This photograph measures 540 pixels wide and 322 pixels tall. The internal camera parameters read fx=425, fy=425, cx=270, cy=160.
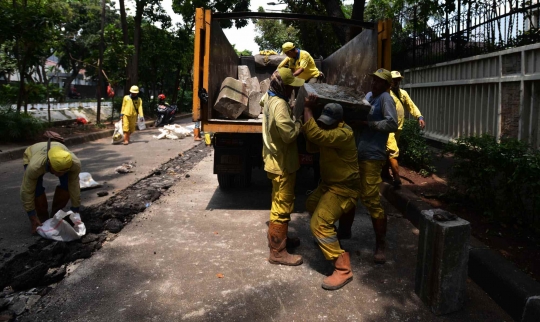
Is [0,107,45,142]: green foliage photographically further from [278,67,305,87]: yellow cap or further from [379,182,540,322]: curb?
[379,182,540,322]: curb

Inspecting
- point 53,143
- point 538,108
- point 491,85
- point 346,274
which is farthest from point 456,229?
point 491,85

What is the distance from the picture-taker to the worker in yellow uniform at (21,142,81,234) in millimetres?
4023

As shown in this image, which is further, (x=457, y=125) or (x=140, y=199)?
(x=457, y=125)

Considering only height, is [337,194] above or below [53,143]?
below

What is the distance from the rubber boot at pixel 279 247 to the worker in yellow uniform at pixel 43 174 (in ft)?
6.93

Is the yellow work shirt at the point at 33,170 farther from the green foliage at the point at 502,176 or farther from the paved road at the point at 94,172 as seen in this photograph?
the green foliage at the point at 502,176

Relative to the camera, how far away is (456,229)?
2.75 meters

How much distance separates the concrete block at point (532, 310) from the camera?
252 cm

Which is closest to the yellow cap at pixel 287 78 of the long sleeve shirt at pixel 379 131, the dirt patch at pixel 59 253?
the long sleeve shirt at pixel 379 131

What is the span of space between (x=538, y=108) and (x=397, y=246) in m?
4.08

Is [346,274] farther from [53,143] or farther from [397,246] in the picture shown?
[53,143]

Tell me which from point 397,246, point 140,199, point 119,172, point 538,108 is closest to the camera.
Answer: point 397,246

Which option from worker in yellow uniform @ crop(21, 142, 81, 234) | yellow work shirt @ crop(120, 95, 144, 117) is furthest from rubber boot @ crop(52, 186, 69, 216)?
yellow work shirt @ crop(120, 95, 144, 117)

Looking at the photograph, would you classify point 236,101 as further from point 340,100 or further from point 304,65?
point 340,100
